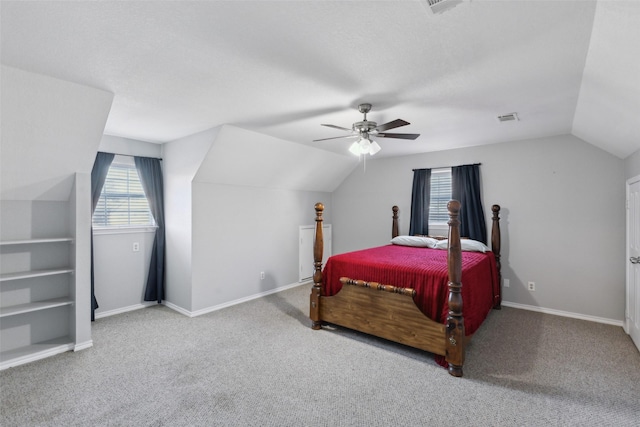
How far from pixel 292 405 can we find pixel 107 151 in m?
3.71

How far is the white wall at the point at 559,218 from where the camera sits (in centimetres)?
366

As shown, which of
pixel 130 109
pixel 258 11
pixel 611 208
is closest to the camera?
pixel 258 11

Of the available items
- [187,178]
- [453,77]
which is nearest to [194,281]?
[187,178]

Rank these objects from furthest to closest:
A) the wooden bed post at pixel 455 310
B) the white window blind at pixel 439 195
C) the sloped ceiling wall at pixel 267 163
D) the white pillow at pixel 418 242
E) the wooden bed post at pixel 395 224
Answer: the wooden bed post at pixel 395 224
the white window blind at pixel 439 195
the white pillow at pixel 418 242
the sloped ceiling wall at pixel 267 163
the wooden bed post at pixel 455 310

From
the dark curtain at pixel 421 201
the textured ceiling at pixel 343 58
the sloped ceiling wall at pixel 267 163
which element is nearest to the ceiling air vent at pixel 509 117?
the textured ceiling at pixel 343 58

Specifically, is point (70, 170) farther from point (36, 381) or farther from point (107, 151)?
point (36, 381)

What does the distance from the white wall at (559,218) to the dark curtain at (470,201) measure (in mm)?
127

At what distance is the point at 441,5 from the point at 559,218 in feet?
12.2

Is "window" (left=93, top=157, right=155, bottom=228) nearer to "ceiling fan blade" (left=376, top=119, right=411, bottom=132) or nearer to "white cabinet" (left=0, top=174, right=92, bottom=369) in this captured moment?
"white cabinet" (left=0, top=174, right=92, bottom=369)

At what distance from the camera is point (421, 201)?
4.98m

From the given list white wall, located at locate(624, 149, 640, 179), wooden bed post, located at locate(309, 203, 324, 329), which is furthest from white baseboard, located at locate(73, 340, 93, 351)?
white wall, located at locate(624, 149, 640, 179)

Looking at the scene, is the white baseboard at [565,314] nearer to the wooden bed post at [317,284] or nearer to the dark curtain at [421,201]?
the dark curtain at [421,201]

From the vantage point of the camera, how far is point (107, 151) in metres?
3.85

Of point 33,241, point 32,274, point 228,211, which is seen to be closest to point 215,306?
point 228,211
